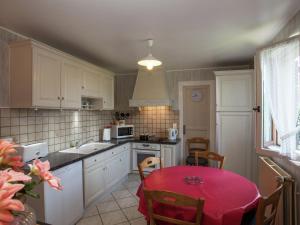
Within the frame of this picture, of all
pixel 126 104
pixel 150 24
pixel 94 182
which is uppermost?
pixel 150 24

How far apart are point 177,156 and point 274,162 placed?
203 cm

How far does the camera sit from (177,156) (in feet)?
13.7

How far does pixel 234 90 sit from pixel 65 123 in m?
2.82

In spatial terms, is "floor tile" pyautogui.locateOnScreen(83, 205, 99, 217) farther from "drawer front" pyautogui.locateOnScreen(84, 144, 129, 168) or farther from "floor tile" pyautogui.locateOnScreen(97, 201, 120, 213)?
"drawer front" pyautogui.locateOnScreen(84, 144, 129, 168)

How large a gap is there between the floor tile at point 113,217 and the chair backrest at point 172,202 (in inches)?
51.8

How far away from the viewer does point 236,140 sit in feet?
11.5

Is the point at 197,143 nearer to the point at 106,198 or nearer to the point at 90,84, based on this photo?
the point at 106,198

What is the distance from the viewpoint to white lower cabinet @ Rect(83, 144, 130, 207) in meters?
2.75

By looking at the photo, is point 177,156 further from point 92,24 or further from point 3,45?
point 3,45

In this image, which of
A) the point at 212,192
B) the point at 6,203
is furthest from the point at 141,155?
the point at 6,203

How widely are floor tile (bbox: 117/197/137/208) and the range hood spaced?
1793mm

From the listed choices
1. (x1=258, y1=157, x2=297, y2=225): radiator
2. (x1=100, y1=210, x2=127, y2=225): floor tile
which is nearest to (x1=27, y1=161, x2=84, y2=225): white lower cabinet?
(x1=100, y1=210, x2=127, y2=225): floor tile

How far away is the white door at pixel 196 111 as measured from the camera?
421 centimetres

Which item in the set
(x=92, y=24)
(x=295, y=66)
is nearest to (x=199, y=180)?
(x=295, y=66)
